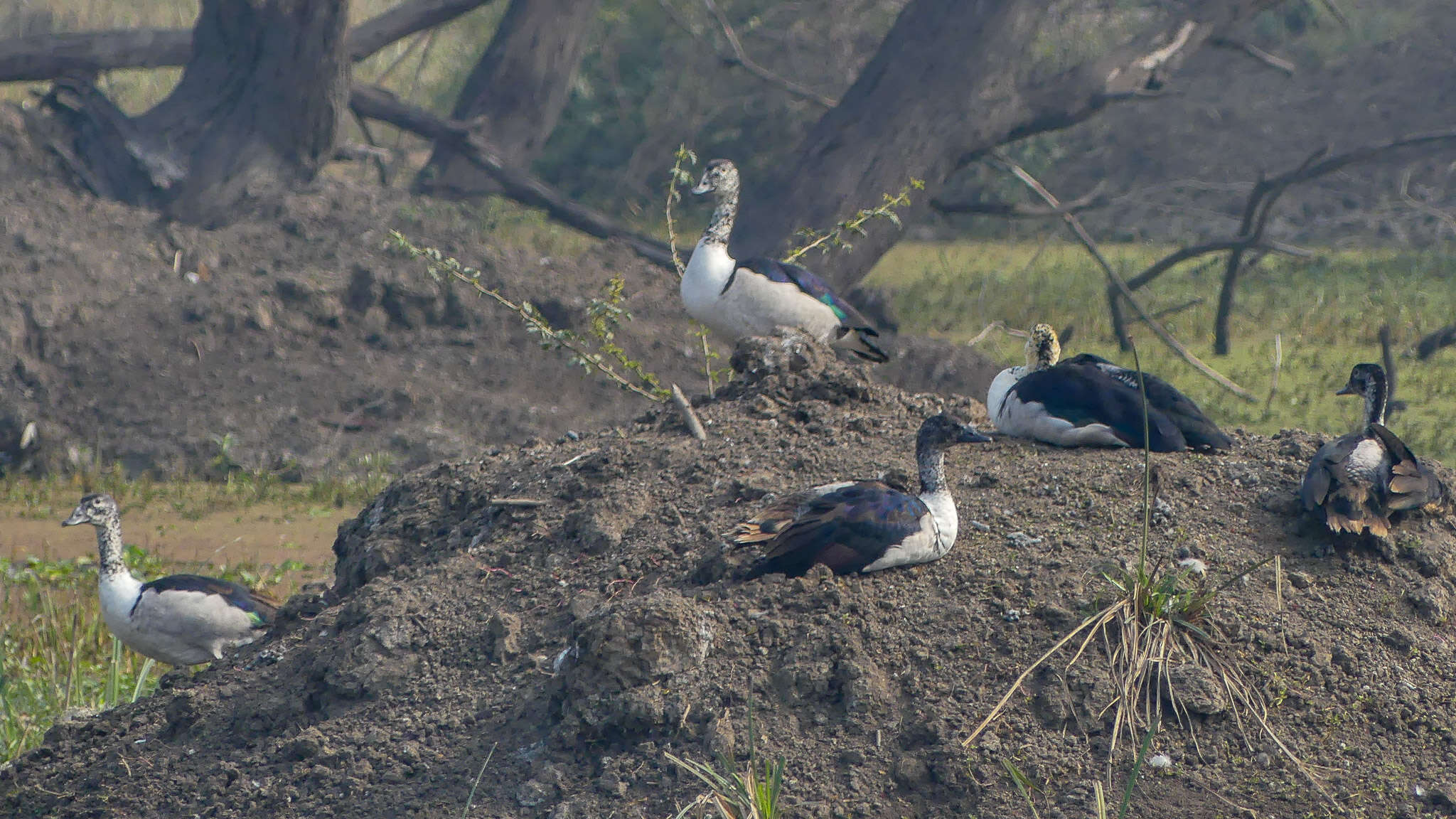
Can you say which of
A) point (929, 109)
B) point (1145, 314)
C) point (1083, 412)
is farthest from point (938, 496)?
point (929, 109)

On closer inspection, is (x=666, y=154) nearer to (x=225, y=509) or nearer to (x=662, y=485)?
(x=225, y=509)

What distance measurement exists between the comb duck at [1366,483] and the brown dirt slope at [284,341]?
5.39 m

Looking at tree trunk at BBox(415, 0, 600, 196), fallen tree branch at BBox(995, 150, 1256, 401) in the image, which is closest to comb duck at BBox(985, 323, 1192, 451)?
fallen tree branch at BBox(995, 150, 1256, 401)

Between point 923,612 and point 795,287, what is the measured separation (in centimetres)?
186

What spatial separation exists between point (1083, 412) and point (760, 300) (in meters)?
1.30

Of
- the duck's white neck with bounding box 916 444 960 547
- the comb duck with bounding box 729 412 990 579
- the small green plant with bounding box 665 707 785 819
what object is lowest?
the small green plant with bounding box 665 707 785 819

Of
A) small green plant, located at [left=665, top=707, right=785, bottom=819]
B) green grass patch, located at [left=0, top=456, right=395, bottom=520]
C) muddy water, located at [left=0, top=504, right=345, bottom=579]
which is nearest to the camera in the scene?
small green plant, located at [left=665, top=707, right=785, bottom=819]

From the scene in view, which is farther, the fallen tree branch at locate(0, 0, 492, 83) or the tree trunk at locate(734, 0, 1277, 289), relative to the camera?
the fallen tree branch at locate(0, 0, 492, 83)

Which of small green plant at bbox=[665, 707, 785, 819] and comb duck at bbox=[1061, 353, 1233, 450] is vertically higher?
comb duck at bbox=[1061, 353, 1233, 450]

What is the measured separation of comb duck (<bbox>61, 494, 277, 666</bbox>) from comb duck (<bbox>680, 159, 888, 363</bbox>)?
205cm

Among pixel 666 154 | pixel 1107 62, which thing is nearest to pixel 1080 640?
pixel 1107 62

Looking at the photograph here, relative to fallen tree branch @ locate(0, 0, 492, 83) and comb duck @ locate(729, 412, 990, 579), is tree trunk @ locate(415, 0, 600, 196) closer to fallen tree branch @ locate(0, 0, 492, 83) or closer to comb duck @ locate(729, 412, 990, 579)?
fallen tree branch @ locate(0, 0, 492, 83)

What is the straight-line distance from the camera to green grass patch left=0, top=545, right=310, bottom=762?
5.25 meters

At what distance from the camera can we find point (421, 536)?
4.71 metres
